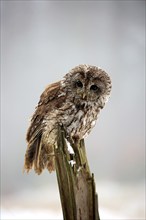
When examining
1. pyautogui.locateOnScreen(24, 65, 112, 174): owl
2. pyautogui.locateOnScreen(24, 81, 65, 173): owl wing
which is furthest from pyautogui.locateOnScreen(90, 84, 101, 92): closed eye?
pyautogui.locateOnScreen(24, 81, 65, 173): owl wing

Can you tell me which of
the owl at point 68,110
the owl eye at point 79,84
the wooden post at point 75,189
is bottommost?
the wooden post at point 75,189

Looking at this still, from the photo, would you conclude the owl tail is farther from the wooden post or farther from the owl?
the wooden post

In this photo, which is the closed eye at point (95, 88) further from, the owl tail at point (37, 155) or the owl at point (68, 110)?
the owl tail at point (37, 155)

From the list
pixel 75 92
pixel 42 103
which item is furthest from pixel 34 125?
pixel 75 92

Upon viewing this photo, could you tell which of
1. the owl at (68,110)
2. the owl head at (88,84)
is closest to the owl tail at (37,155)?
the owl at (68,110)

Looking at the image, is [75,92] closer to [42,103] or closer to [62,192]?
[42,103]

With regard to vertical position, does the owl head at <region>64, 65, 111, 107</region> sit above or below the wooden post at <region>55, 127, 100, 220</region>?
above
